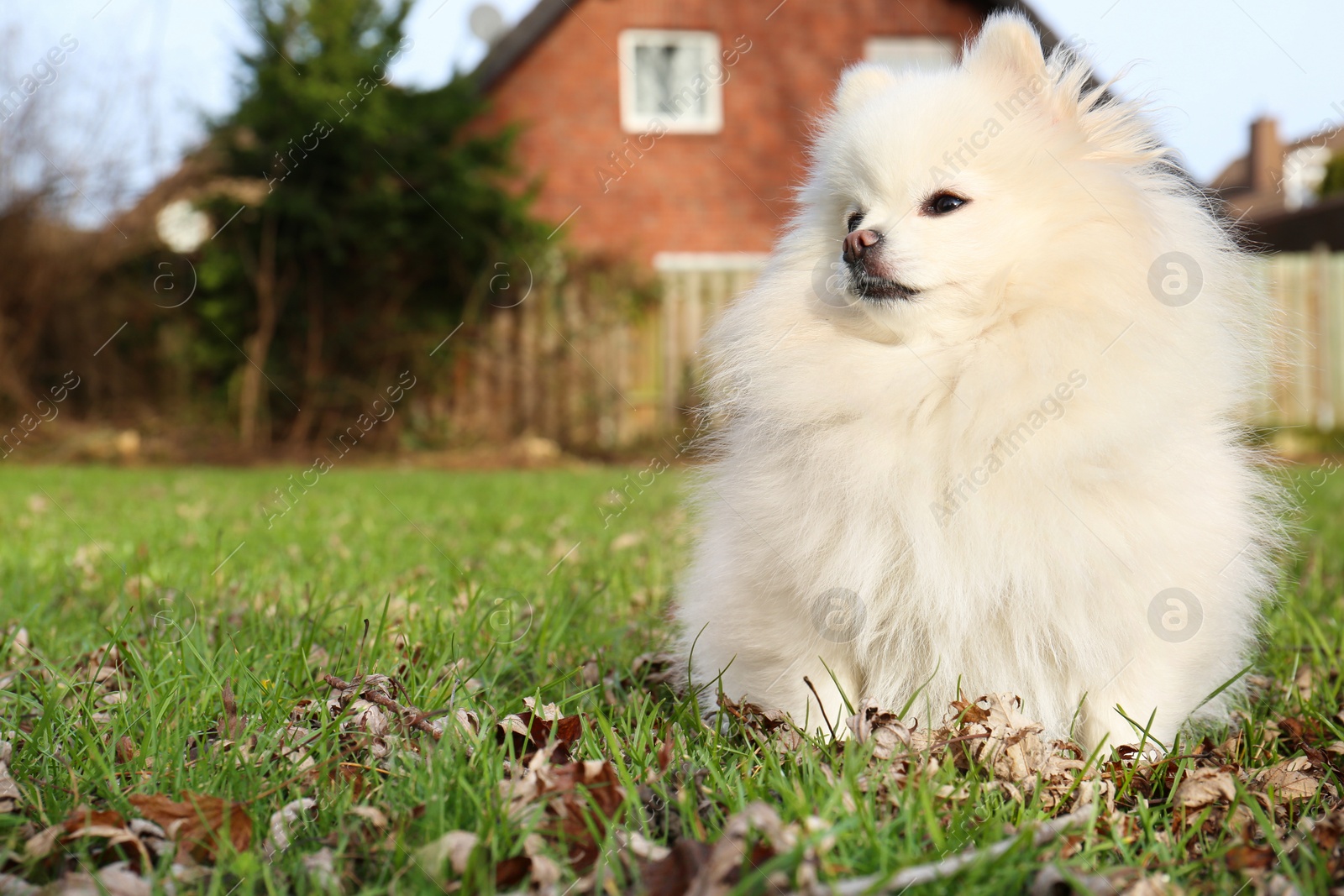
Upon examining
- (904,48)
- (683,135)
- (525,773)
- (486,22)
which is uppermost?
(486,22)

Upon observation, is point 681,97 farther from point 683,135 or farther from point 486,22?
point 486,22

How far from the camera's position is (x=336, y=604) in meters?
3.51

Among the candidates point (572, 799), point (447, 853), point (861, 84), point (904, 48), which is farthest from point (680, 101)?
point (447, 853)

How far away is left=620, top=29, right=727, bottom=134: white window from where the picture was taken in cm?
1448

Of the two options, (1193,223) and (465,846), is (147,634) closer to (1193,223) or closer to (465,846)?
(465,846)

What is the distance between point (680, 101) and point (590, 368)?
4694 mm

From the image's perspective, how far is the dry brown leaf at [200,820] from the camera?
1686mm

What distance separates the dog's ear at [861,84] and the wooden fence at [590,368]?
352 inches

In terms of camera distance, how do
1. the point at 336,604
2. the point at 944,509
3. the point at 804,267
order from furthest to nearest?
the point at 336,604, the point at 804,267, the point at 944,509

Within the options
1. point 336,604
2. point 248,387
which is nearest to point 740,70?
point 248,387

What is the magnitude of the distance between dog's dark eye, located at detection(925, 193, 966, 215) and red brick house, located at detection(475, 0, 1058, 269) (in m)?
12.3

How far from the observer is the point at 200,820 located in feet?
5.65

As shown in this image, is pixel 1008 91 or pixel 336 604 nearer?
pixel 1008 91

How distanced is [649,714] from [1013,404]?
107cm
